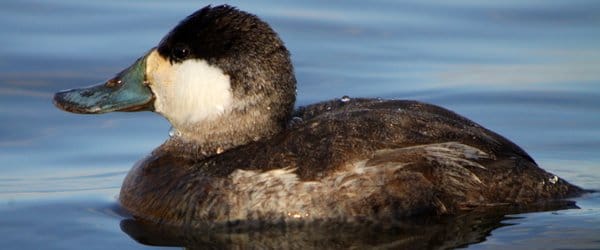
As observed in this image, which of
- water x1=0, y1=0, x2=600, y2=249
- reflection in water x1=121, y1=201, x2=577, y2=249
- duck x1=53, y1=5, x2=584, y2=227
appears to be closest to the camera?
reflection in water x1=121, y1=201, x2=577, y2=249

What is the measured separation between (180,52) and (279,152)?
2.59ft

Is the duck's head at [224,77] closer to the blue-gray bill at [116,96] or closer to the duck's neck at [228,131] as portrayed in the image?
the duck's neck at [228,131]

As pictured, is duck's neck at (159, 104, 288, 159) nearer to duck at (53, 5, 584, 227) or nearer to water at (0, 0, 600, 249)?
duck at (53, 5, 584, 227)

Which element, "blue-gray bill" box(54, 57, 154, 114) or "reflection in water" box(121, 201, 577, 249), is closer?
"reflection in water" box(121, 201, 577, 249)

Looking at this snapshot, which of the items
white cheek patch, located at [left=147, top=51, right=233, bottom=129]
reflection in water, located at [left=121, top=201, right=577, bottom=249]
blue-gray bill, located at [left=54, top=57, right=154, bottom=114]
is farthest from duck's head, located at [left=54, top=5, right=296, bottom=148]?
reflection in water, located at [left=121, top=201, right=577, bottom=249]

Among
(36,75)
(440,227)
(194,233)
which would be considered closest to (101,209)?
(194,233)

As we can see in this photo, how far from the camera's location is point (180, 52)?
7.45 metres

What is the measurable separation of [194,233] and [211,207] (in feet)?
0.47

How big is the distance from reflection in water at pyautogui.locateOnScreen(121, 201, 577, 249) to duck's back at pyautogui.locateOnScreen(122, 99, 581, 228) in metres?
0.05

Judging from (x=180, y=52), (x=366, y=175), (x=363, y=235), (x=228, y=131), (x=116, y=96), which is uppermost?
(x=180, y=52)

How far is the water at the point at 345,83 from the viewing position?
23.7 ft

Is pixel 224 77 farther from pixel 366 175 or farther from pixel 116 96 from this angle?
pixel 366 175

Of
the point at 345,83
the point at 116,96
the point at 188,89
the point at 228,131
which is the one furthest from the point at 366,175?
the point at 345,83

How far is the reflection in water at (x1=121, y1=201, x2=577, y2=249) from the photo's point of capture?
685 cm
